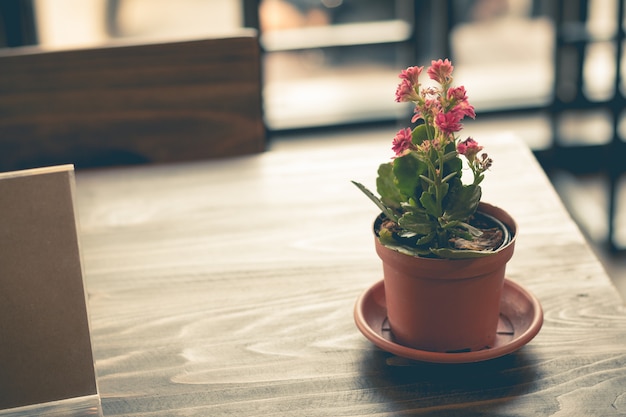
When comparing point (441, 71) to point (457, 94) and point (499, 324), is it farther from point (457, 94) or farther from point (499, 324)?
point (499, 324)

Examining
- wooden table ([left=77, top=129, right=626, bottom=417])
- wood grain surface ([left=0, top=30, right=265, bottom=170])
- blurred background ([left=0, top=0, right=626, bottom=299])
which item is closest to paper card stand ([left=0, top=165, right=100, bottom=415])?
wooden table ([left=77, top=129, right=626, bottom=417])

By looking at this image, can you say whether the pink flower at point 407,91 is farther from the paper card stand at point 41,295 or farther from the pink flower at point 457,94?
the paper card stand at point 41,295

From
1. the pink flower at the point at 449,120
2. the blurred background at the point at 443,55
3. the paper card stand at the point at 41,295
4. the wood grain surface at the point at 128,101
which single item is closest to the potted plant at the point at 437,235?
the pink flower at the point at 449,120

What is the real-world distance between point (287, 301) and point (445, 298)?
0.76ft

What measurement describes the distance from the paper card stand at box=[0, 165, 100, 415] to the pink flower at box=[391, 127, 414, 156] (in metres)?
0.30

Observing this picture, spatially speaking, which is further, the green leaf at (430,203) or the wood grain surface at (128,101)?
the wood grain surface at (128,101)

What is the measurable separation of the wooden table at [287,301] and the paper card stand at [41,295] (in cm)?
7

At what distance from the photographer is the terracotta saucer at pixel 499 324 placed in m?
0.82

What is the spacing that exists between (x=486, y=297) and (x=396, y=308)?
0.30 feet

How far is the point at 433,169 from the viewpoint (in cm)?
78

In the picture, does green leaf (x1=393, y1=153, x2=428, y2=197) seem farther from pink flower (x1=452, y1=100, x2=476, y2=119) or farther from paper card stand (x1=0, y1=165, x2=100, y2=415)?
paper card stand (x1=0, y1=165, x2=100, y2=415)

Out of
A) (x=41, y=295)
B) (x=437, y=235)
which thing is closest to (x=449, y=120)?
(x=437, y=235)

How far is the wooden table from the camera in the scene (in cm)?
80

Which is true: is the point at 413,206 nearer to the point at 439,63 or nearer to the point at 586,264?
the point at 439,63
